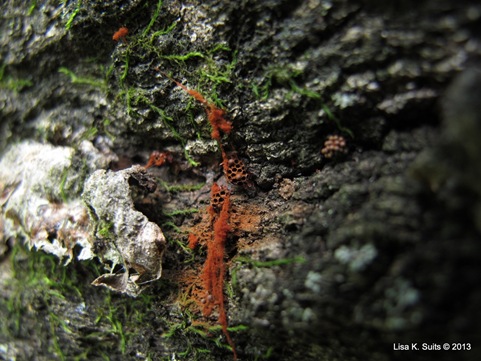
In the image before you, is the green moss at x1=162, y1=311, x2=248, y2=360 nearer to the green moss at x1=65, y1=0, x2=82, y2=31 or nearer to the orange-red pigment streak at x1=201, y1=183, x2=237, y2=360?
the orange-red pigment streak at x1=201, y1=183, x2=237, y2=360

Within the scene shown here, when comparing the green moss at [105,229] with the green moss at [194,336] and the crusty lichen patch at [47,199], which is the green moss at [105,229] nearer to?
the crusty lichen patch at [47,199]

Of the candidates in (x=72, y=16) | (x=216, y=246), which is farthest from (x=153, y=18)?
(x=216, y=246)

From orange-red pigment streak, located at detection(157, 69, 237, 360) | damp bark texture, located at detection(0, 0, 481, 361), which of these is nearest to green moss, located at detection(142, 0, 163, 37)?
damp bark texture, located at detection(0, 0, 481, 361)

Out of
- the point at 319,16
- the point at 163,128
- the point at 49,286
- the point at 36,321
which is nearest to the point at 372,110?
the point at 319,16

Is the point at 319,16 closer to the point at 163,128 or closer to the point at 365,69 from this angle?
the point at 365,69
